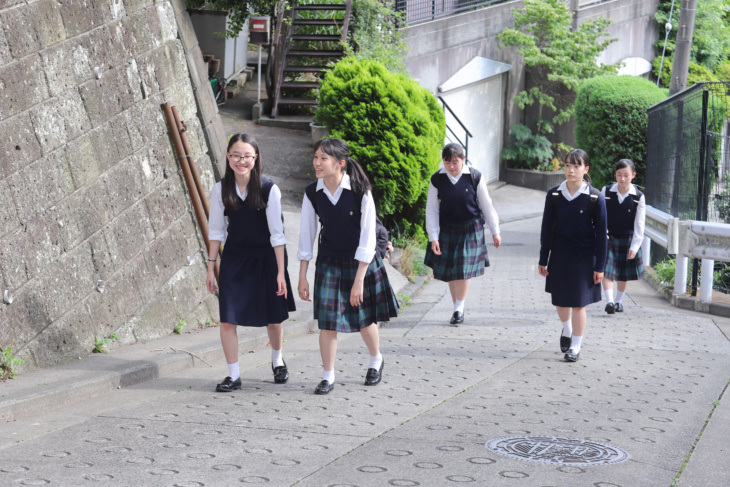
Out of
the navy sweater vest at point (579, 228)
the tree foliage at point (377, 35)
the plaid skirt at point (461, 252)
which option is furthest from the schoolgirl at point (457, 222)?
the tree foliage at point (377, 35)

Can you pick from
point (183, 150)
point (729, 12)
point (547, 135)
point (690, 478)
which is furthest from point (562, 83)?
point (690, 478)

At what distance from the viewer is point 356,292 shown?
6066 millimetres

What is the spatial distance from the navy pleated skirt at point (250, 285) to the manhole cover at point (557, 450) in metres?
2.10

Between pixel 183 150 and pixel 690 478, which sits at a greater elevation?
pixel 183 150

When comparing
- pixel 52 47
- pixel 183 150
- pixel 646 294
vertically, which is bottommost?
pixel 646 294

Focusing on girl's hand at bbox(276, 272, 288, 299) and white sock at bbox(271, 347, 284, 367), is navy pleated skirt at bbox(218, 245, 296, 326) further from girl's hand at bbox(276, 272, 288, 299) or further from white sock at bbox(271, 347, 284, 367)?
white sock at bbox(271, 347, 284, 367)

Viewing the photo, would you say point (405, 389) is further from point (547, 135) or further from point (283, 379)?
point (547, 135)

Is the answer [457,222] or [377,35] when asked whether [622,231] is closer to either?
[457,222]

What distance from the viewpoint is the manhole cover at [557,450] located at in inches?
180

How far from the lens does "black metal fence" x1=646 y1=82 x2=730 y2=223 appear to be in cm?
1016

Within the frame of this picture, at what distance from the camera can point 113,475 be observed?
14.3 feet

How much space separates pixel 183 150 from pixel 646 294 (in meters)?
6.13

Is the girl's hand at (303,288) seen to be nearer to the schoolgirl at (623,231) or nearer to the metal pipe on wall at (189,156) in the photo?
the metal pipe on wall at (189,156)

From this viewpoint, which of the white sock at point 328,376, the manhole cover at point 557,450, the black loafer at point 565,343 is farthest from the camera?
the black loafer at point 565,343
